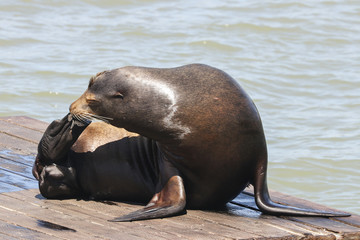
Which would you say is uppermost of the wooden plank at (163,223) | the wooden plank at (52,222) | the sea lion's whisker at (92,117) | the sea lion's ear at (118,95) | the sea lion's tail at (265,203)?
the sea lion's ear at (118,95)

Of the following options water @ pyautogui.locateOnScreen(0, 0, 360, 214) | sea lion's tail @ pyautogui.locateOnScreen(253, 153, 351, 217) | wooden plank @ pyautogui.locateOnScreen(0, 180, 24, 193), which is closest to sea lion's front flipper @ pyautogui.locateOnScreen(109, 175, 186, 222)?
sea lion's tail @ pyautogui.locateOnScreen(253, 153, 351, 217)

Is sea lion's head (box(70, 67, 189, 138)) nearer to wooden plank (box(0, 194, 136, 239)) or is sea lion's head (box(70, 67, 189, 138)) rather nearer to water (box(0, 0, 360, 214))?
wooden plank (box(0, 194, 136, 239))

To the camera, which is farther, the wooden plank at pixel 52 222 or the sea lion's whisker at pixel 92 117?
the sea lion's whisker at pixel 92 117

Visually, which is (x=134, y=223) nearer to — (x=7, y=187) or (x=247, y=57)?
(x=7, y=187)

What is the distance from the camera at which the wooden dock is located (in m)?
4.88

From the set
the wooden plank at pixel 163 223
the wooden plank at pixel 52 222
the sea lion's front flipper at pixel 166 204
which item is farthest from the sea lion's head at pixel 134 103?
the wooden plank at pixel 52 222

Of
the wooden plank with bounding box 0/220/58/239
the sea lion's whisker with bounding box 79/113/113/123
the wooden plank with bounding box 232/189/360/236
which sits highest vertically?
the sea lion's whisker with bounding box 79/113/113/123

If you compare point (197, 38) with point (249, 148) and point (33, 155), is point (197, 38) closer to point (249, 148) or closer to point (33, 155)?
point (33, 155)

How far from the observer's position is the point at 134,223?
→ 514 centimetres

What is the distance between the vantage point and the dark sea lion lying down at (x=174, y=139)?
541 cm

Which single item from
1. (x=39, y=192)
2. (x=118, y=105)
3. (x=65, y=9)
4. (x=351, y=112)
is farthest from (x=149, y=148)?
(x=65, y=9)

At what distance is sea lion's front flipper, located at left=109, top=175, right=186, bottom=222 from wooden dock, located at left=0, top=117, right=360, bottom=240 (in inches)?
1.8

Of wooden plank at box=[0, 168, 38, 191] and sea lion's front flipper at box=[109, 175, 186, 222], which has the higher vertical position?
sea lion's front flipper at box=[109, 175, 186, 222]

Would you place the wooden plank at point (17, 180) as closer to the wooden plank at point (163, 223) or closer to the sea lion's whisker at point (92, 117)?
the wooden plank at point (163, 223)
